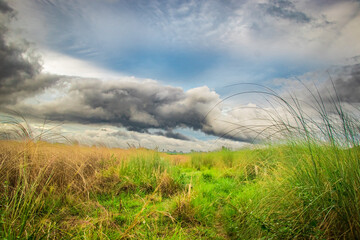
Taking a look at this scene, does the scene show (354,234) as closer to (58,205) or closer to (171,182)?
(171,182)

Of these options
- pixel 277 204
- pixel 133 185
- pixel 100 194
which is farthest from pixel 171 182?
pixel 277 204

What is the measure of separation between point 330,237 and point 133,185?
447 centimetres

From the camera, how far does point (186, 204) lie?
3.62 metres

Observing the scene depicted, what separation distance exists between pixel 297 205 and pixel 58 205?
382 cm

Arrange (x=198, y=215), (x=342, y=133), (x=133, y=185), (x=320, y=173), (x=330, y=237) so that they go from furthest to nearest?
(x=133, y=185)
(x=198, y=215)
(x=342, y=133)
(x=320, y=173)
(x=330, y=237)

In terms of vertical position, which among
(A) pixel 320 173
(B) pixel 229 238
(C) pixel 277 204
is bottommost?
(B) pixel 229 238

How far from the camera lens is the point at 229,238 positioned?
2.99 m

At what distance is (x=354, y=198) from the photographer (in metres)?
2.08

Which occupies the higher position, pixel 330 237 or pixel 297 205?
pixel 297 205

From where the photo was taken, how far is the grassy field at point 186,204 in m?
2.17

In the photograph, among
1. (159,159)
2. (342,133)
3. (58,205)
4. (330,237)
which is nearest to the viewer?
(330,237)

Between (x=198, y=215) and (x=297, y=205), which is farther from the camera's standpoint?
(x=198, y=215)

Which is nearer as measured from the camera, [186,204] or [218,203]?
[186,204]

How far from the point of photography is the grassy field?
217 centimetres
